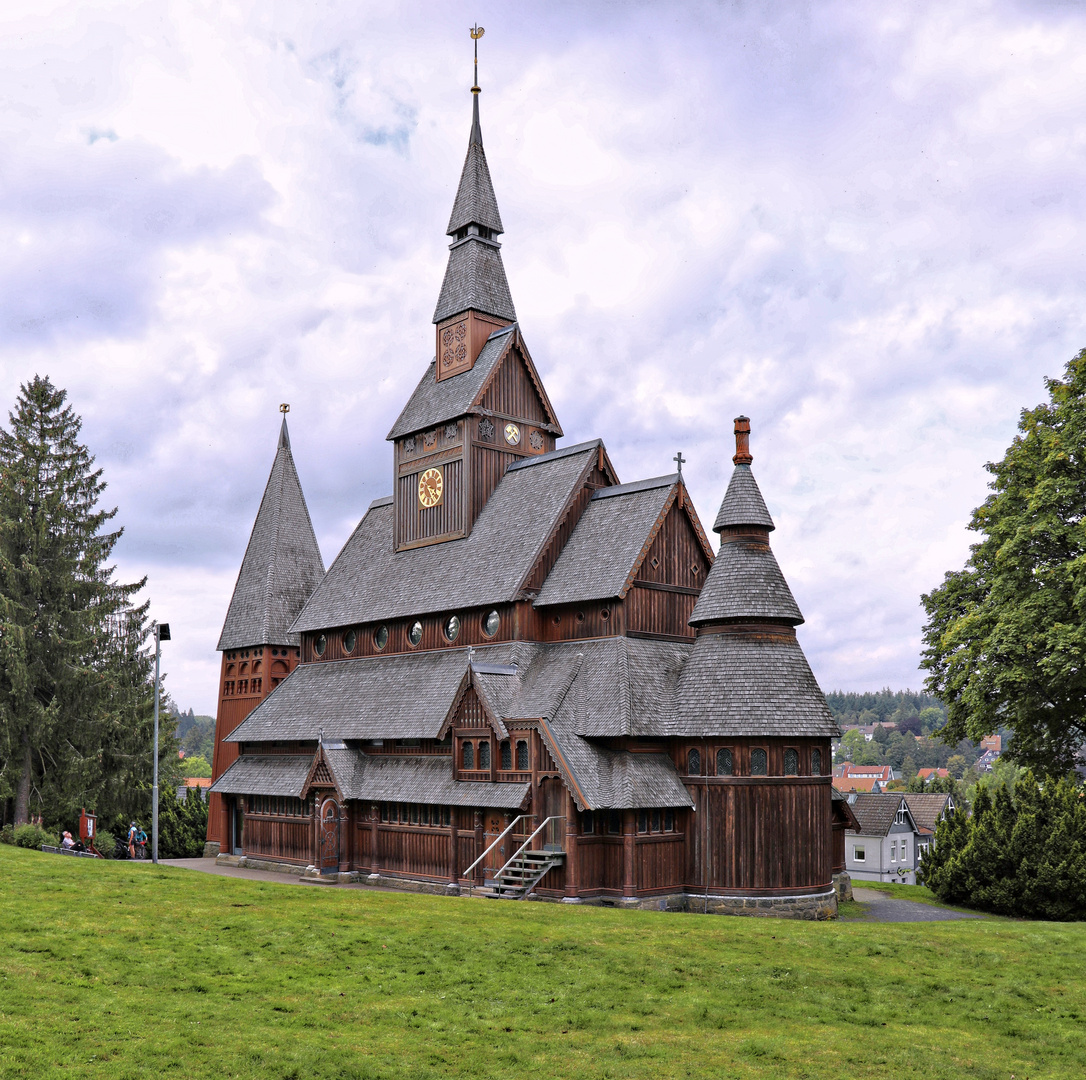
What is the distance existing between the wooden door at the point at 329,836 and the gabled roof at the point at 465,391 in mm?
15015

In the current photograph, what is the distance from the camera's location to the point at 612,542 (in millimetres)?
33562

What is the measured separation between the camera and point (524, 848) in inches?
1117

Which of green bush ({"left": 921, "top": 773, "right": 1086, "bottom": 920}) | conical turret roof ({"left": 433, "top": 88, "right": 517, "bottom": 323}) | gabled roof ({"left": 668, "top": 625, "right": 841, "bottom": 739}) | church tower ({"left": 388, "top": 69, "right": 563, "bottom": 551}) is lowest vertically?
green bush ({"left": 921, "top": 773, "right": 1086, "bottom": 920})

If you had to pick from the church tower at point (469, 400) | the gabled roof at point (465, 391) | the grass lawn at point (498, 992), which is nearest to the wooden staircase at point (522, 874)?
the grass lawn at point (498, 992)

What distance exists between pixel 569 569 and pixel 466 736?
6517mm

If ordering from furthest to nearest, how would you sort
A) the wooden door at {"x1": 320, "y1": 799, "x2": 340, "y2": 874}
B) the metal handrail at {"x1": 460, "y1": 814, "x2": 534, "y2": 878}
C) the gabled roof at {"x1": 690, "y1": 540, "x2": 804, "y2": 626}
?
1. the wooden door at {"x1": 320, "y1": 799, "x2": 340, "y2": 874}
2. the gabled roof at {"x1": 690, "y1": 540, "x2": 804, "y2": 626}
3. the metal handrail at {"x1": 460, "y1": 814, "x2": 534, "y2": 878}

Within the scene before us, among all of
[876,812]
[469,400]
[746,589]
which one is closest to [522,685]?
[746,589]

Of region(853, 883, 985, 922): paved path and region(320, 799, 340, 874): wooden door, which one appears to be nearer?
region(853, 883, 985, 922): paved path

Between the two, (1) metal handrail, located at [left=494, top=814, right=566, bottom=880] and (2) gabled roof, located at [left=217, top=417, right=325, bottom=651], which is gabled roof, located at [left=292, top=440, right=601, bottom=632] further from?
(1) metal handrail, located at [left=494, top=814, right=566, bottom=880]

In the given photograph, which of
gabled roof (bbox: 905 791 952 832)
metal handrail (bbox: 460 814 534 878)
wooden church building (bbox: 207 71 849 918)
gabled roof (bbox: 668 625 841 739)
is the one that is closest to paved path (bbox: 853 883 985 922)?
wooden church building (bbox: 207 71 849 918)

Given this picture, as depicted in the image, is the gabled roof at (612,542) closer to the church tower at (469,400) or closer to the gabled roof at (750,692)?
the gabled roof at (750,692)

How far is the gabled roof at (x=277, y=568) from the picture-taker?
48062 mm

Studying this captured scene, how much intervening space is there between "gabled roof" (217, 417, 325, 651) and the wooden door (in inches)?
479

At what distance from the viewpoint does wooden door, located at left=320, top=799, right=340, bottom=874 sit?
35.4m
